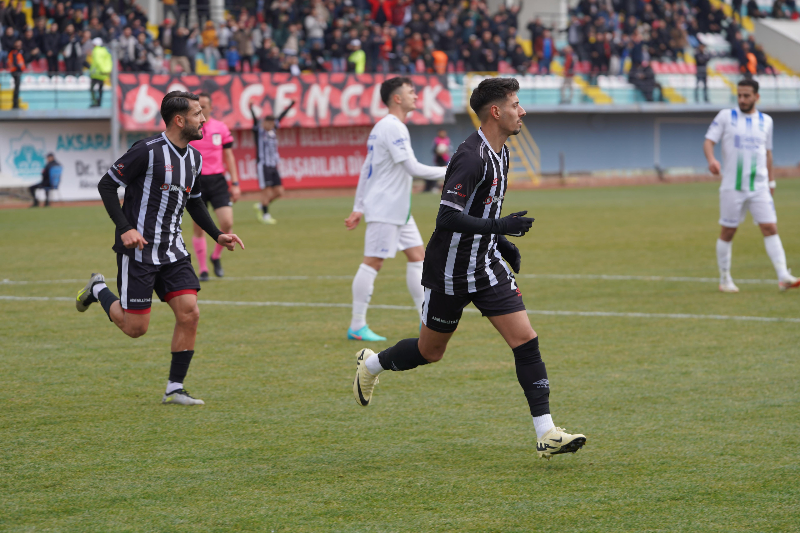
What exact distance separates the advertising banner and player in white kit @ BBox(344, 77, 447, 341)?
20838 mm

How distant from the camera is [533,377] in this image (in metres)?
4.96

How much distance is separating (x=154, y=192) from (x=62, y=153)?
79.6 ft

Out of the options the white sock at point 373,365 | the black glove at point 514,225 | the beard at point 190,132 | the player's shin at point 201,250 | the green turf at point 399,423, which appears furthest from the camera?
the player's shin at point 201,250

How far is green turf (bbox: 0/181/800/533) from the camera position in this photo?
165 inches

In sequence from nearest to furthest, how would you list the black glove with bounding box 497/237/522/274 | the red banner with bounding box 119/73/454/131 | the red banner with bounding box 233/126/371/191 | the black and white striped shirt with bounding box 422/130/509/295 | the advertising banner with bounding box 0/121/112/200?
the black and white striped shirt with bounding box 422/130/509/295 → the black glove with bounding box 497/237/522/274 → the advertising banner with bounding box 0/121/112/200 → the red banner with bounding box 119/73/454/131 → the red banner with bounding box 233/126/371/191

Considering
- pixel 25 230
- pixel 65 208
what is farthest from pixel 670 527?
pixel 65 208

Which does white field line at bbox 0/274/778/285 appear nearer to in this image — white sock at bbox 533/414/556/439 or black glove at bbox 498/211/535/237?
white sock at bbox 533/414/556/439

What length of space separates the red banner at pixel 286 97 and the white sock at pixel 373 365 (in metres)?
24.2

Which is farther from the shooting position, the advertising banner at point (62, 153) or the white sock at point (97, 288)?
the advertising banner at point (62, 153)

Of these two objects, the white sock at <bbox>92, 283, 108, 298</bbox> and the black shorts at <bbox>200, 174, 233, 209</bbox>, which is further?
the black shorts at <bbox>200, 174, 233, 209</bbox>

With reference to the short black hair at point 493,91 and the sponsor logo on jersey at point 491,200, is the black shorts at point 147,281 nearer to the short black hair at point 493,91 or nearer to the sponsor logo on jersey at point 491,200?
the sponsor logo on jersey at point 491,200

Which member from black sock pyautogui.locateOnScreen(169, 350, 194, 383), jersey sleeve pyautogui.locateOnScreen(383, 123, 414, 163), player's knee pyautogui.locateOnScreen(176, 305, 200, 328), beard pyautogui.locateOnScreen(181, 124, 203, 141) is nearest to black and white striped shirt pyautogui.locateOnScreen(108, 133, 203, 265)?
beard pyautogui.locateOnScreen(181, 124, 203, 141)

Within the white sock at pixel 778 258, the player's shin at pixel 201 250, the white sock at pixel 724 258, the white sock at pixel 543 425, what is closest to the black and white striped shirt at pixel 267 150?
the player's shin at pixel 201 250

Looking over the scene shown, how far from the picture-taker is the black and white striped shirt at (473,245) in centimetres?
488
